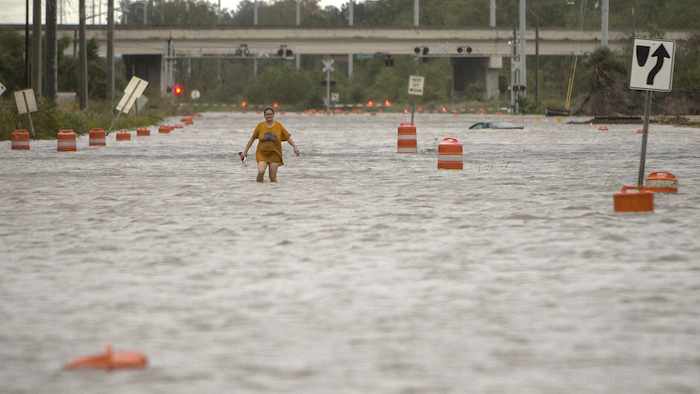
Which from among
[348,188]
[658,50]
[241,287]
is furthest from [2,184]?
[241,287]

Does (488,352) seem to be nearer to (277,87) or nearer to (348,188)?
(348,188)

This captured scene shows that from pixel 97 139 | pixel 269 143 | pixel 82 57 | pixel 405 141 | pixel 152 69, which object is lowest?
pixel 97 139

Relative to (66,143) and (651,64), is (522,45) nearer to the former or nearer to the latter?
(66,143)

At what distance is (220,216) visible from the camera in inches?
695

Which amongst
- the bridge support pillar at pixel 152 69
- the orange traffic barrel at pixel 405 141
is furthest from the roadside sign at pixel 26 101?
the bridge support pillar at pixel 152 69

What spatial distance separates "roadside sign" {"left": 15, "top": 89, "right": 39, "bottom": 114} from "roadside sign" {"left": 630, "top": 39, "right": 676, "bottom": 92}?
29.1 meters

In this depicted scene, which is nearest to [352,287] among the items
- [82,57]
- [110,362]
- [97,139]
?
[110,362]

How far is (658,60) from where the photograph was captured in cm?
2055

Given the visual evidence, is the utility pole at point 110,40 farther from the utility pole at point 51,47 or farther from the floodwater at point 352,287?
the floodwater at point 352,287

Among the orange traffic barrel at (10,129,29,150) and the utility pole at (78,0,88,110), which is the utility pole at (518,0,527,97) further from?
the orange traffic barrel at (10,129,29,150)

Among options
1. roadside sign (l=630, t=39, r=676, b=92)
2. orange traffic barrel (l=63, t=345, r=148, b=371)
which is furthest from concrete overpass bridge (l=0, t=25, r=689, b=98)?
orange traffic barrel (l=63, t=345, r=148, b=371)

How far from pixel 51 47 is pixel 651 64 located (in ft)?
137

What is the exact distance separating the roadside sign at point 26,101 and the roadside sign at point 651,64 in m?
29.1

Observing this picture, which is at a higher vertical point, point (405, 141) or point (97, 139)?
point (405, 141)
